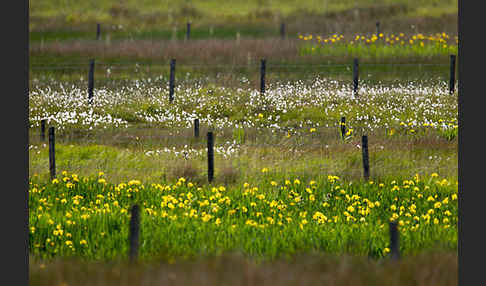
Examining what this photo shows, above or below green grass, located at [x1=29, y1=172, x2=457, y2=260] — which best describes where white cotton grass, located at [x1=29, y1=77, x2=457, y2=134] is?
above

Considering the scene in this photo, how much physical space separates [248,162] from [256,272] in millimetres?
9505

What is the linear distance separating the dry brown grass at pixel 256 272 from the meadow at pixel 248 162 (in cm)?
3

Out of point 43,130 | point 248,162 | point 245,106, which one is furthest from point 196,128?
point 245,106

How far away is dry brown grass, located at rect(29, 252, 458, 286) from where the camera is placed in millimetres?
7156

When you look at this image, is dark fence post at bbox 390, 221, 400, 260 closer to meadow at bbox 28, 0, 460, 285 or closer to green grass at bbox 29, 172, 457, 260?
meadow at bbox 28, 0, 460, 285

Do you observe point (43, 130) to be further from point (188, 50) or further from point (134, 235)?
point (188, 50)

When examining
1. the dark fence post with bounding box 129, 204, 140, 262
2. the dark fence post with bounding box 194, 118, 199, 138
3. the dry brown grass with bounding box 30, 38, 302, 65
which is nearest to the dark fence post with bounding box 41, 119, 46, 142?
the dark fence post with bounding box 194, 118, 199, 138

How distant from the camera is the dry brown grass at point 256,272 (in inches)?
282

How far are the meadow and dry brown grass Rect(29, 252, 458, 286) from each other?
0.03 meters

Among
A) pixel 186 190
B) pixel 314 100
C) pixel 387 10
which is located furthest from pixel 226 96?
pixel 387 10

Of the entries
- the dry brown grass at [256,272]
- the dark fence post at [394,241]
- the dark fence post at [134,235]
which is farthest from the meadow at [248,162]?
the dark fence post at [134,235]

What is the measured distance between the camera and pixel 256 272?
7.37 meters

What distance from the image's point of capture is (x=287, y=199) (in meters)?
13.3

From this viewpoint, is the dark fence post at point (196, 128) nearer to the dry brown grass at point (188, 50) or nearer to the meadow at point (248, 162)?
the meadow at point (248, 162)
